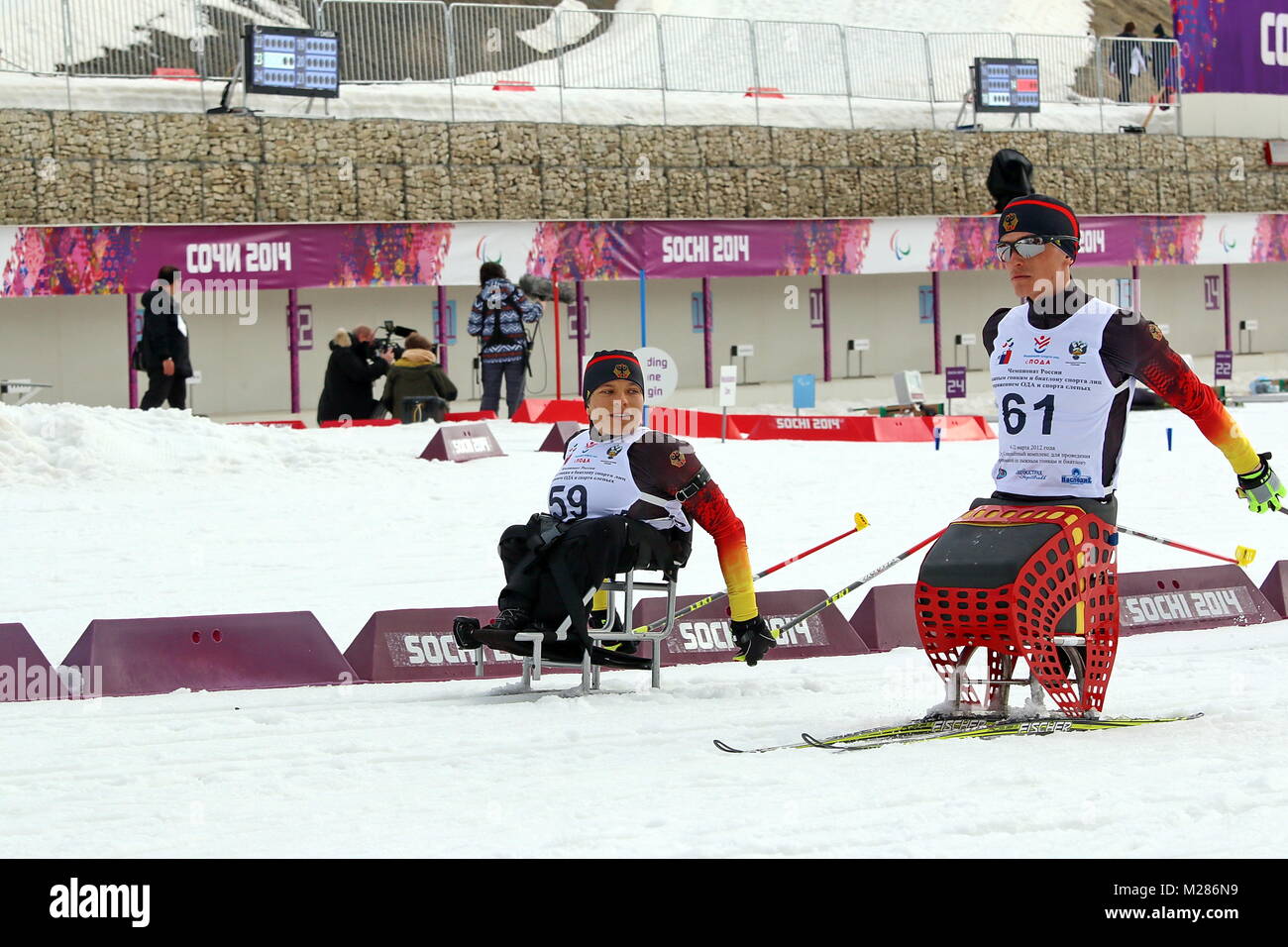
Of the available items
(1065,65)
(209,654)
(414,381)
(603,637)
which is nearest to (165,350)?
→ (414,381)

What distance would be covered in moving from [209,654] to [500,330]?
11.1m

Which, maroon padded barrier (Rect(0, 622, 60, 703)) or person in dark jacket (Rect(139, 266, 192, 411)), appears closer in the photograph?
maroon padded barrier (Rect(0, 622, 60, 703))

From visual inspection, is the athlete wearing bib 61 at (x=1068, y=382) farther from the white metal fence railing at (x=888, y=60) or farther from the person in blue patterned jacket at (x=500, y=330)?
the white metal fence railing at (x=888, y=60)

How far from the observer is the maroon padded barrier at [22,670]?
6.77m

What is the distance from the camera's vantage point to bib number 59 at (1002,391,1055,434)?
228 inches

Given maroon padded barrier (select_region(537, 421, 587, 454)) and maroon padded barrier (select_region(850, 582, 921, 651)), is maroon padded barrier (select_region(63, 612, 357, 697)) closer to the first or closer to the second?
maroon padded barrier (select_region(850, 582, 921, 651))

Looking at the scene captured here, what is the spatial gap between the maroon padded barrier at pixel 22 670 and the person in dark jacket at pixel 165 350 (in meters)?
10.4

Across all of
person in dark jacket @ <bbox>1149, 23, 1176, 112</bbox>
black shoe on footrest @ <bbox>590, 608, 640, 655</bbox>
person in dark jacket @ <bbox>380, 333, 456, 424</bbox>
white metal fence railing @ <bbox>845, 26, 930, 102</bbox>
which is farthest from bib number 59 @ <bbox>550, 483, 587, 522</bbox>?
person in dark jacket @ <bbox>1149, 23, 1176, 112</bbox>

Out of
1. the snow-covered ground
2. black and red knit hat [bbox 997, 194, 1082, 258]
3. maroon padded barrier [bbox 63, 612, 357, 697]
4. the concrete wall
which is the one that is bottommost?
the snow-covered ground

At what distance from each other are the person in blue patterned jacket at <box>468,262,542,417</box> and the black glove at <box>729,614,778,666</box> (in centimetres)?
1145

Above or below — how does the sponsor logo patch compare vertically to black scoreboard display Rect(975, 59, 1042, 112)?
below
